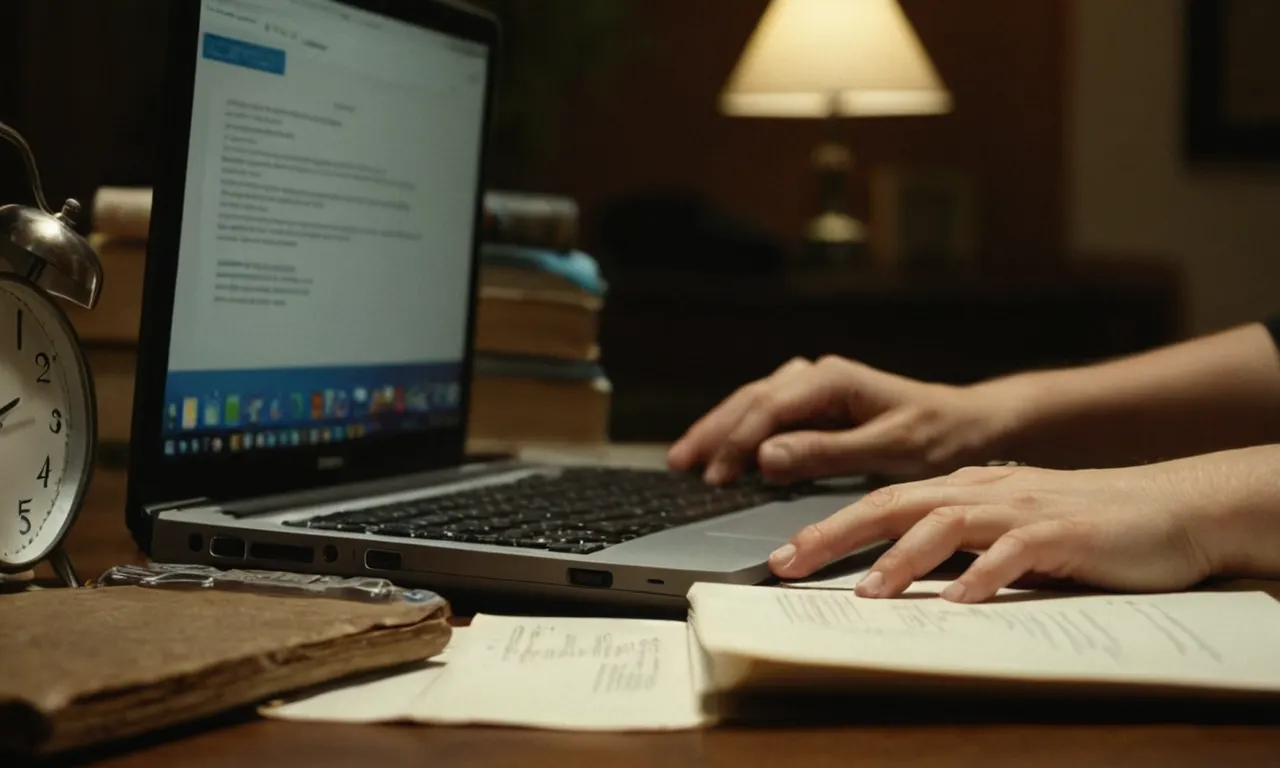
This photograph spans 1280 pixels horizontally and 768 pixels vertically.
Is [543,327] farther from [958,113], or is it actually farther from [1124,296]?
[958,113]

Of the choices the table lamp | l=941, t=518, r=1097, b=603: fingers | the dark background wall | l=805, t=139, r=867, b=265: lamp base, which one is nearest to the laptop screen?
l=941, t=518, r=1097, b=603: fingers

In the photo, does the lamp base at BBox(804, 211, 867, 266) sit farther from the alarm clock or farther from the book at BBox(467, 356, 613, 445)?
the alarm clock

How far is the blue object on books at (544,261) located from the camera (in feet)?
4.00

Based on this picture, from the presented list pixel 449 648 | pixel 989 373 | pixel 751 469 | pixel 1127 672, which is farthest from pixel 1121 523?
pixel 989 373

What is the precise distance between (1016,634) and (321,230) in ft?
1.71

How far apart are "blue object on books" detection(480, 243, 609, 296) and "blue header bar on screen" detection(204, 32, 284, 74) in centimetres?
42

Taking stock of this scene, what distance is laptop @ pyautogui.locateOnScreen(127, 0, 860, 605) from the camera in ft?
2.22

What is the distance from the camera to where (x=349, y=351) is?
926 mm

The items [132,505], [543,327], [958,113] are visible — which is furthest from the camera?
[958,113]

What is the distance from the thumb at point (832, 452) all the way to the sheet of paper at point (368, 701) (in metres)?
0.45

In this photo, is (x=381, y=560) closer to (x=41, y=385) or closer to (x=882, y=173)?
(x=41, y=385)

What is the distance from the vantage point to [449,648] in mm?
576

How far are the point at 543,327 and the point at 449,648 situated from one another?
68 centimetres

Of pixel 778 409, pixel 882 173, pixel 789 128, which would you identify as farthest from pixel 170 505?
pixel 789 128
